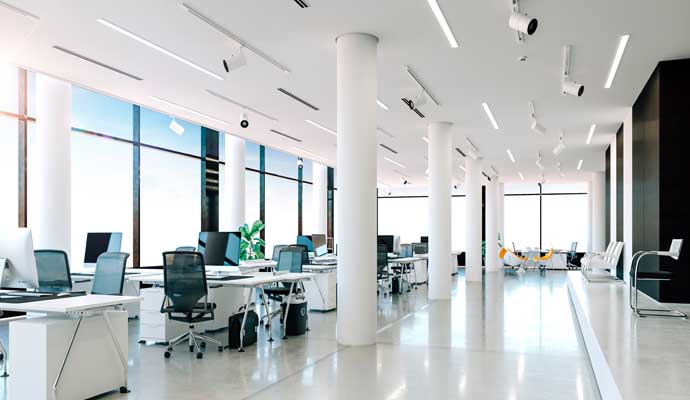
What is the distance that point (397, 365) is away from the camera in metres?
5.23

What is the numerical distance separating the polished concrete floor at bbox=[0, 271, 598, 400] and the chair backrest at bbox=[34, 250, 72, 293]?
3.41 feet

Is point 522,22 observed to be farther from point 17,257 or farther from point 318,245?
point 318,245

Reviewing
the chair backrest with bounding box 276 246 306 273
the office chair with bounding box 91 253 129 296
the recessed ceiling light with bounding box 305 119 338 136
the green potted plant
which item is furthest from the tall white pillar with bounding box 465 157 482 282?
the office chair with bounding box 91 253 129 296

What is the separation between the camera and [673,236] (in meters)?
7.21

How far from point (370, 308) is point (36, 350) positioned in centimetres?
351

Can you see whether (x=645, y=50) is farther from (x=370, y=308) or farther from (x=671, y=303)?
(x=370, y=308)

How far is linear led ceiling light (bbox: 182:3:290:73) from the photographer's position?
218 inches

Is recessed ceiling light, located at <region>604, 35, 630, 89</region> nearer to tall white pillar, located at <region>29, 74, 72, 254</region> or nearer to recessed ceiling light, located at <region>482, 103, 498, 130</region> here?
recessed ceiling light, located at <region>482, 103, 498, 130</region>

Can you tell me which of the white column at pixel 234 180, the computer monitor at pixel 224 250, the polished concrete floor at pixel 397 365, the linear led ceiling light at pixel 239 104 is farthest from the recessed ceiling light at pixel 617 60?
the white column at pixel 234 180

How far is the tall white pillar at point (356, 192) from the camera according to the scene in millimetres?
6227

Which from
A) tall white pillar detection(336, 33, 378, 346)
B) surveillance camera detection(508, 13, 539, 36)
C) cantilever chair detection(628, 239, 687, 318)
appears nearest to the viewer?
surveillance camera detection(508, 13, 539, 36)

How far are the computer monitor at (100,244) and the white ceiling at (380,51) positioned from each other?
231cm

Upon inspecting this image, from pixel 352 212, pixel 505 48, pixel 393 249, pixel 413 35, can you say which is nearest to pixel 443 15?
pixel 413 35

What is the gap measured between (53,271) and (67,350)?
193 centimetres
